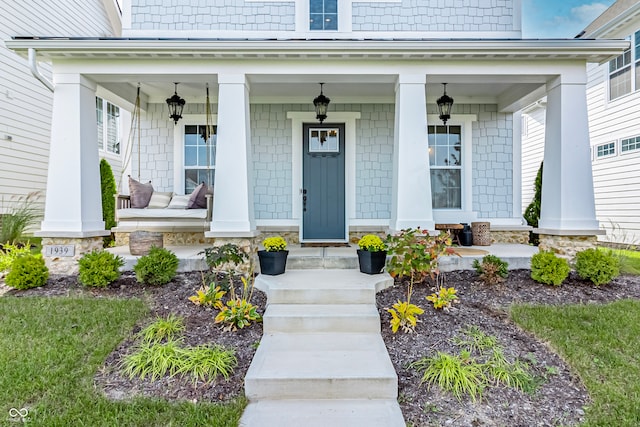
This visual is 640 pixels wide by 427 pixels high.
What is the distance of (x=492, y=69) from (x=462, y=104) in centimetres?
196

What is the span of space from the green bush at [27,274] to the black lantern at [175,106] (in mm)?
3045

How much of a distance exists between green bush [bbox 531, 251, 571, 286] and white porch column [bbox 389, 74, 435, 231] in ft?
4.19

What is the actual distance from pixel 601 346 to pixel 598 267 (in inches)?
62.2

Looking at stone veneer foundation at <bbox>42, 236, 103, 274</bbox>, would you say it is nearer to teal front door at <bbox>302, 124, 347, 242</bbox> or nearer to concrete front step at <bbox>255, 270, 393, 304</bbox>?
concrete front step at <bbox>255, 270, 393, 304</bbox>

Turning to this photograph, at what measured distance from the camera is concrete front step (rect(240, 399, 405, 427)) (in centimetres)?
227

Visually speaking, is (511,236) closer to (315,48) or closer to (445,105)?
(445,105)

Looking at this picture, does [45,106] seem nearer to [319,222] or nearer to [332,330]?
[319,222]

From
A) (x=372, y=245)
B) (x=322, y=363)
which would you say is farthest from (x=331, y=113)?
(x=322, y=363)

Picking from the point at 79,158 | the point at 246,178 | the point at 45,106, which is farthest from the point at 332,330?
the point at 45,106

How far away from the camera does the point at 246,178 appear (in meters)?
4.77

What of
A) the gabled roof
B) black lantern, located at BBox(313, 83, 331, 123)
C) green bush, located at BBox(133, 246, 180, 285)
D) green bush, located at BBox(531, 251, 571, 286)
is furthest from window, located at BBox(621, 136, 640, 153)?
green bush, located at BBox(133, 246, 180, 285)

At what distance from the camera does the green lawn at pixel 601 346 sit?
238 centimetres

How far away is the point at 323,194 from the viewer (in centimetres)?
669

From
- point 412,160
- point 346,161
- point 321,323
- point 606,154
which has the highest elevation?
point 606,154
